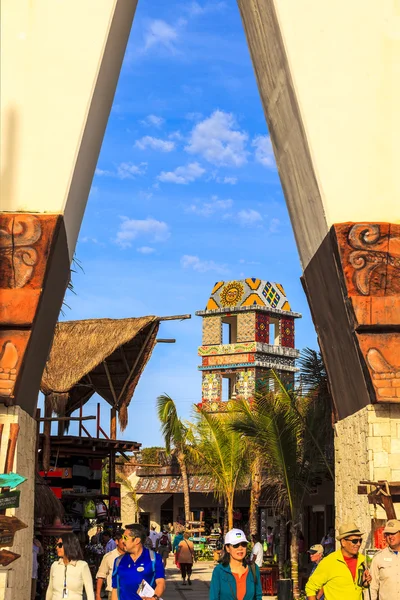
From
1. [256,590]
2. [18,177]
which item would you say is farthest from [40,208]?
[256,590]

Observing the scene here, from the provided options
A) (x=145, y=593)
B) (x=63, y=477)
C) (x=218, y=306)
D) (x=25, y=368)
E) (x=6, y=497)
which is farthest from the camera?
(x=218, y=306)

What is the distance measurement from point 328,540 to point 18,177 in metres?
11.4

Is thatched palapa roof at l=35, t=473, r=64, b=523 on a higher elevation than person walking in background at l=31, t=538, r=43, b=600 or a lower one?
higher

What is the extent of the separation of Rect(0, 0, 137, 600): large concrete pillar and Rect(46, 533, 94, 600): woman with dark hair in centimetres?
352

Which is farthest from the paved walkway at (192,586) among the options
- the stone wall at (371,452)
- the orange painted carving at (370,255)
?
the orange painted carving at (370,255)

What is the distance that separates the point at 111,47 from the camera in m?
12.6

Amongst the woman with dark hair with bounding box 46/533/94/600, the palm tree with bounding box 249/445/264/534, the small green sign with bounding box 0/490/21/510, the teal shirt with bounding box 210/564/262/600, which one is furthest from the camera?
the palm tree with bounding box 249/445/264/534

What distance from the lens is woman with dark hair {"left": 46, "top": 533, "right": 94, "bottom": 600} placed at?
8000mm

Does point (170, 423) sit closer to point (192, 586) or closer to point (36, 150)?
point (192, 586)

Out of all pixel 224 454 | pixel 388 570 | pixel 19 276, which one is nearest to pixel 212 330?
pixel 224 454

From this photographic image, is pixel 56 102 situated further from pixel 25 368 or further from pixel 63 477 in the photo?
pixel 63 477

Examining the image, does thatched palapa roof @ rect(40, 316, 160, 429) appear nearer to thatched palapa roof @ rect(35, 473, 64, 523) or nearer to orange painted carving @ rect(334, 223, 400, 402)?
thatched palapa roof @ rect(35, 473, 64, 523)

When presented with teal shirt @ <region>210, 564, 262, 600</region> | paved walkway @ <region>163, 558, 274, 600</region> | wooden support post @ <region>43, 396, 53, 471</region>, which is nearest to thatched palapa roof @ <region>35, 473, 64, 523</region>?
wooden support post @ <region>43, 396, 53, 471</region>

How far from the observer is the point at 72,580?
26.2ft
